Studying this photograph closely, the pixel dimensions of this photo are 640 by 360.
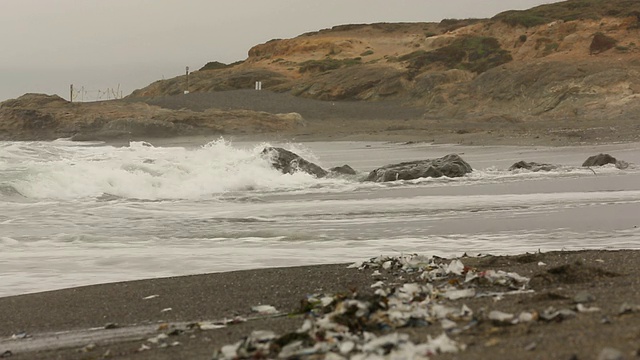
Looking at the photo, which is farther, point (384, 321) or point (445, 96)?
point (445, 96)

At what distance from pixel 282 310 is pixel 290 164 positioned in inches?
534

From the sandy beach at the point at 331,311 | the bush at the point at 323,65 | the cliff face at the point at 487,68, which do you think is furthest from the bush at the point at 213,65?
the sandy beach at the point at 331,311

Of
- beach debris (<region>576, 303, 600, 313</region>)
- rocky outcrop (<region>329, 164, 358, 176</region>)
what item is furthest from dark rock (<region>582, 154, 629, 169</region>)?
beach debris (<region>576, 303, 600, 313</region>)

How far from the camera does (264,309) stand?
578 cm

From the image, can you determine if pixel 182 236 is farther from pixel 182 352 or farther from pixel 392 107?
pixel 392 107

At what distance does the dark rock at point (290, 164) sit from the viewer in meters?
18.8

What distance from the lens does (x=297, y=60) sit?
69.9m

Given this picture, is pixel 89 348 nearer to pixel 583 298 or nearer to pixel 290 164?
pixel 583 298

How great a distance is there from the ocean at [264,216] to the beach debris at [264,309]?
2039mm

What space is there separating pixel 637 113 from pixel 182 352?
1192 inches

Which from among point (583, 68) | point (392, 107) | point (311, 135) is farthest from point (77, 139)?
point (583, 68)

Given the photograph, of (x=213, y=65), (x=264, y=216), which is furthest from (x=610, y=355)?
(x=213, y=65)

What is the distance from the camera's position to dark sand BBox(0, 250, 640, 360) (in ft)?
12.8

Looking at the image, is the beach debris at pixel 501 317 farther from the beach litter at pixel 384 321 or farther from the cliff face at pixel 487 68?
the cliff face at pixel 487 68
